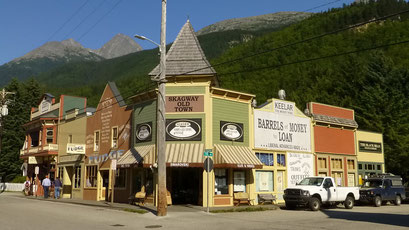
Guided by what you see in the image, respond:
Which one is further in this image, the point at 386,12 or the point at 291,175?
the point at 386,12

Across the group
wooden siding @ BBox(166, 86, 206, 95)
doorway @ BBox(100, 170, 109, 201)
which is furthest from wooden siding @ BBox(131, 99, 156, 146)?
doorway @ BBox(100, 170, 109, 201)

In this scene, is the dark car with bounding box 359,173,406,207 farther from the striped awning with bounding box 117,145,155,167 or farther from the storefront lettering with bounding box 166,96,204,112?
the striped awning with bounding box 117,145,155,167

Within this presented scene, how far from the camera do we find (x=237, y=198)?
76.1ft

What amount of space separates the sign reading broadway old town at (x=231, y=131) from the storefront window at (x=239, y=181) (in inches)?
82.1

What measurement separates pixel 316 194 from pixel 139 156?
10.3 metres

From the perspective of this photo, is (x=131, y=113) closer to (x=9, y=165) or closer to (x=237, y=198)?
(x=237, y=198)

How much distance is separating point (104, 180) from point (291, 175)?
13.6m

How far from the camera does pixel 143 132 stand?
24.6 m

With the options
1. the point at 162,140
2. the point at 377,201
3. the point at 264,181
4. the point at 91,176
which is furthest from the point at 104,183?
the point at 377,201

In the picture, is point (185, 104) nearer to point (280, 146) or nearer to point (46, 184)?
point (280, 146)

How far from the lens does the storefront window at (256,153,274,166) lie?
25634 millimetres

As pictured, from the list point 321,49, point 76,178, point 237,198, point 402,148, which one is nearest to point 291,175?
point 237,198

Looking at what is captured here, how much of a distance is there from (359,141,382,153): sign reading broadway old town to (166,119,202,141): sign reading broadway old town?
17.6 m

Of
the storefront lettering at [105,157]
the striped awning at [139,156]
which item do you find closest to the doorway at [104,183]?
the storefront lettering at [105,157]
